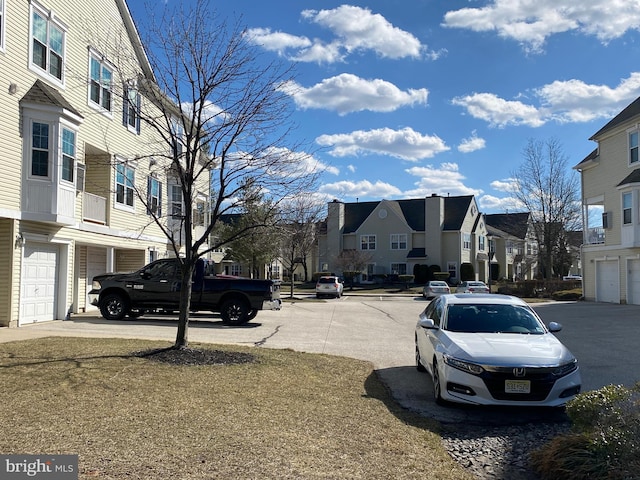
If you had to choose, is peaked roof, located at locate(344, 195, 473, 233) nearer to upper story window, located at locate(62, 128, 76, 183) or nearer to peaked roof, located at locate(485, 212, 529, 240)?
peaked roof, located at locate(485, 212, 529, 240)

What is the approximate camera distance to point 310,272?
68.6 metres

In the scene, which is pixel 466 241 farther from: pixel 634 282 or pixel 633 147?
pixel 633 147

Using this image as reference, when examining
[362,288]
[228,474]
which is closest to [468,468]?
[228,474]

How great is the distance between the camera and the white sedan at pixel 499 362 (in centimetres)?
680

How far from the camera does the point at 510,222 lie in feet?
236

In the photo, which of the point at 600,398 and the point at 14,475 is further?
the point at 600,398

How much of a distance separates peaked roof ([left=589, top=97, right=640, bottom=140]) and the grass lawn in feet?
82.1

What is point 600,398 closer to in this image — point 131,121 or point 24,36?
point 24,36

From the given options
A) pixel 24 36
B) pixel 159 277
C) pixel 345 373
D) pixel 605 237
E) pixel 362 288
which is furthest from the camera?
pixel 362 288

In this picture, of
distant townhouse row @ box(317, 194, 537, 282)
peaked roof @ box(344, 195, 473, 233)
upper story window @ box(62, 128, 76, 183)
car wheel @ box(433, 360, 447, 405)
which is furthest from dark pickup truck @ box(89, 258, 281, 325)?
peaked roof @ box(344, 195, 473, 233)

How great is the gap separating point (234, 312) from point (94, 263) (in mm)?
6471

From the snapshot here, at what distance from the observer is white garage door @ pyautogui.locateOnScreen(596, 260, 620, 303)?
2916 cm

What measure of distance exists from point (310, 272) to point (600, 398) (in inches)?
2495

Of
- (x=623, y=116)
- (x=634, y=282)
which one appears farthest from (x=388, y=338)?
(x=623, y=116)
